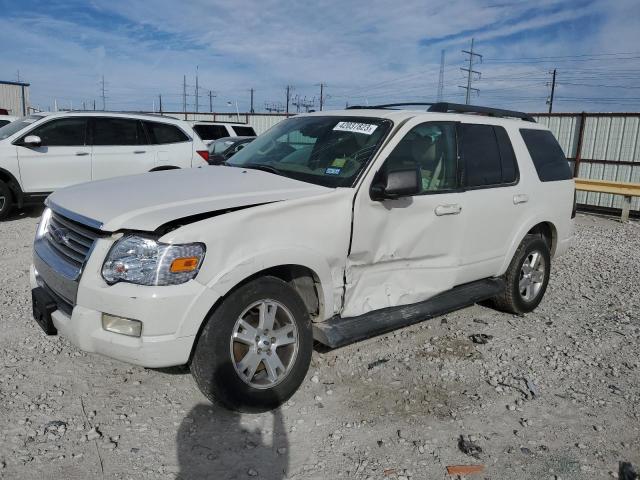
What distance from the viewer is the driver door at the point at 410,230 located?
3738mm

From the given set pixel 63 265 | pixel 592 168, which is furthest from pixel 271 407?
pixel 592 168

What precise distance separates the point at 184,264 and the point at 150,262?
18cm

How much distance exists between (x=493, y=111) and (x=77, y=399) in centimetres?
432

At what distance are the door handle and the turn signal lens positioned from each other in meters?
2.06

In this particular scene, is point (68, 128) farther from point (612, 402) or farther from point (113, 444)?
point (612, 402)

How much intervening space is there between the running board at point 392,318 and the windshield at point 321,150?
0.95 m

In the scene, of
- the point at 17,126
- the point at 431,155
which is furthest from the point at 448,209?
the point at 17,126

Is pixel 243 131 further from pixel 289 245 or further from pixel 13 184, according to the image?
pixel 289 245

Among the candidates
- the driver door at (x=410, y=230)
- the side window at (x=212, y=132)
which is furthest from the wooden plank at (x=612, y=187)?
the side window at (x=212, y=132)

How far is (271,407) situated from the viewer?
11.0 ft

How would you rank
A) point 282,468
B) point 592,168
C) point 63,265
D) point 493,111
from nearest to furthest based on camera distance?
point 282,468 → point 63,265 → point 493,111 → point 592,168

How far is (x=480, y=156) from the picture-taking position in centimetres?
473

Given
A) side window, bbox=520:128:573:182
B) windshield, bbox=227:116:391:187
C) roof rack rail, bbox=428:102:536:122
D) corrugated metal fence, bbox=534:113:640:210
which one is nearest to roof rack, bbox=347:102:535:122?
roof rack rail, bbox=428:102:536:122

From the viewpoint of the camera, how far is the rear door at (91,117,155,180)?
941cm
